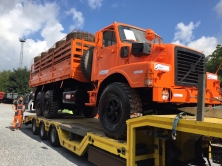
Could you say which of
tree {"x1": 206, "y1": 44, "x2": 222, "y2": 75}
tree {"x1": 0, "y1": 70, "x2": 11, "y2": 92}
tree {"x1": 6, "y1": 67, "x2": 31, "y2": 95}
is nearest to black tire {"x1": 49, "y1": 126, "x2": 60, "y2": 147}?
tree {"x1": 206, "y1": 44, "x2": 222, "y2": 75}

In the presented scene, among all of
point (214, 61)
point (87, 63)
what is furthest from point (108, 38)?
point (214, 61)

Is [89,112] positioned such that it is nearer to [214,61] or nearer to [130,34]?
[130,34]

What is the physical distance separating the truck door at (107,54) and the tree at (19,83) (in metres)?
39.3

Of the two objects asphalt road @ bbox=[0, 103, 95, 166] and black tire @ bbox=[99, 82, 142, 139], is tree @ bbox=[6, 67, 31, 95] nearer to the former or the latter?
asphalt road @ bbox=[0, 103, 95, 166]

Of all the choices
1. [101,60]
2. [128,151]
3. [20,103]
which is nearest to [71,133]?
[101,60]

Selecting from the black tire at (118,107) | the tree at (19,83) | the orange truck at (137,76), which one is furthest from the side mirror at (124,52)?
the tree at (19,83)

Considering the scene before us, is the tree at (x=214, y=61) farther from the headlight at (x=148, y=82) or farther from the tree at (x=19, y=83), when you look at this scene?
the tree at (x=19, y=83)

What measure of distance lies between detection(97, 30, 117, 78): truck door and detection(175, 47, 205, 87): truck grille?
4.81 ft

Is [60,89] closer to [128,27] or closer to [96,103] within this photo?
[96,103]

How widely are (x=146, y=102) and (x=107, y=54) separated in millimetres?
1576

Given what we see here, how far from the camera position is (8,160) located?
5.48m

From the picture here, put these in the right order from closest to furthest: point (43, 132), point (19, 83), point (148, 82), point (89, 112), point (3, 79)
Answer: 1. point (148, 82)
2. point (43, 132)
3. point (89, 112)
4. point (19, 83)
5. point (3, 79)

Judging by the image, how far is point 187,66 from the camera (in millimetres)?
4414

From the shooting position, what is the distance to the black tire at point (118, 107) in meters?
4.10
